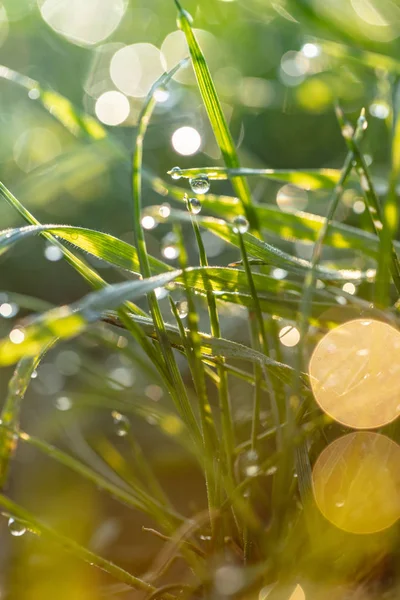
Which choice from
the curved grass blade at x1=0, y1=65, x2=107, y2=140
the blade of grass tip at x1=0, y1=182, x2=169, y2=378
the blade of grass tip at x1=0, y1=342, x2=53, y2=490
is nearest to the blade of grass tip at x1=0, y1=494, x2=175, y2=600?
the blade of grass tip at x1=0, y1=342, x2=53, y2=490

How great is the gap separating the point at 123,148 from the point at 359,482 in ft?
1.71

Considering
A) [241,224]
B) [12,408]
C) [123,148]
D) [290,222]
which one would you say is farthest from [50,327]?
[123,148]

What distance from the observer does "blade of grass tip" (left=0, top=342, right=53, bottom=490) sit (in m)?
0.45

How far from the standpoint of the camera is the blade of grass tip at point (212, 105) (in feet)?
1.73

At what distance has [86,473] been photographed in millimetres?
542

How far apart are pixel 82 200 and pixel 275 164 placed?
474 millimetres

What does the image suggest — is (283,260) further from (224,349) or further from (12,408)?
(12,408)

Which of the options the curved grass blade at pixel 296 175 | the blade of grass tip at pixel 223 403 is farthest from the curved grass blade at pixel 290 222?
the blade of grass tip at pixel 223 403

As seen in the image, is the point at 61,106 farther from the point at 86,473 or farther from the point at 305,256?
the point at 305,256

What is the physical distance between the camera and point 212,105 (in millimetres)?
542

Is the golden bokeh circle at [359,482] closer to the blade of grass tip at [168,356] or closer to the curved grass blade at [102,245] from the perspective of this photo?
the blade of grass tip at [168,356]

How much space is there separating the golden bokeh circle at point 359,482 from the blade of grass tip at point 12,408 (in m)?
0.23

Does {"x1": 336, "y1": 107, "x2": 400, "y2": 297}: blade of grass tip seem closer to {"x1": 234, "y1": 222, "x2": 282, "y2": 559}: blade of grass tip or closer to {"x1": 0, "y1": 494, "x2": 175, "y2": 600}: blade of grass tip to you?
{"x1": 234, "y1": 222, "x2": 282, "y2": 559}: blade of grass tip

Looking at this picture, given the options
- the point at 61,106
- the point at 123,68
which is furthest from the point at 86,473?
the point at 123,68
